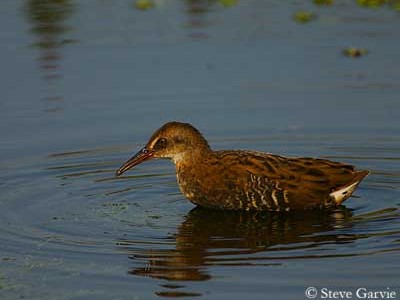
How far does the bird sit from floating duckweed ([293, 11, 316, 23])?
6657mm

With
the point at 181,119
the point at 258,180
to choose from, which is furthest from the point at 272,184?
the point at 181,119

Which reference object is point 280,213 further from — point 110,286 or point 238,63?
point 238,63

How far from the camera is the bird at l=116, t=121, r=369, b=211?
12375 millimetres

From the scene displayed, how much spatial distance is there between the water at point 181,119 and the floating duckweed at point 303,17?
0.73 feet

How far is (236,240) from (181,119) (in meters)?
3.91

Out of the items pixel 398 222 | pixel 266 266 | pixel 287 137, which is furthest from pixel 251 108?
pixel 266 266

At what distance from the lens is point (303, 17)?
19.1 metres

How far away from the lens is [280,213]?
40.8 feet

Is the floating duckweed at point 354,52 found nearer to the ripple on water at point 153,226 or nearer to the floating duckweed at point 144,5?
Answer: the ripple on water at point 153,226

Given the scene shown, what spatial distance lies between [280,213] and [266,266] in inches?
82.9

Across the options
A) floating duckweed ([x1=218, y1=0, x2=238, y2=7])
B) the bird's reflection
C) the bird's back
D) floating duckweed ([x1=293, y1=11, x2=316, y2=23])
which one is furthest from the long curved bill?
A: floating duckweed ([x1=218, y1=0, x2=238, y2=7])

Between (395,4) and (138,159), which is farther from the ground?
(395,4)

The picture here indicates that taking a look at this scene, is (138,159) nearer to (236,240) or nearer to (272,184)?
(272,184)

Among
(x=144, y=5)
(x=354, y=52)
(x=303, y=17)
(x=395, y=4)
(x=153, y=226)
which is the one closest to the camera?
(x=153, y=226)
